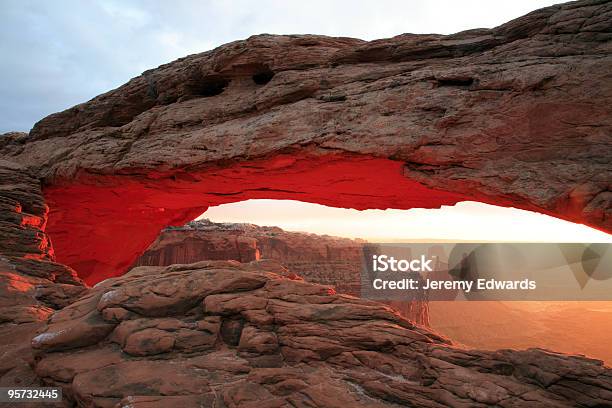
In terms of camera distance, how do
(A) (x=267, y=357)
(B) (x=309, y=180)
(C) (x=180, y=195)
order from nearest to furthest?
(A) (x=267, y=357)
(B) (x=309, y=180)
(C) (x=180, y=195)

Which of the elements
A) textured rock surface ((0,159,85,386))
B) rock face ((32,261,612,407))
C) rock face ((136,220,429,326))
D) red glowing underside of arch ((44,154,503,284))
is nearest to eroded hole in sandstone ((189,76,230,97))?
red glowing underside of arch ((44,154,503,284))

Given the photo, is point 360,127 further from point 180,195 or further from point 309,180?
point 180,195

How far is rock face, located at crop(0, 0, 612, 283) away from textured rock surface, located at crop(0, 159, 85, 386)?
4.41 feet

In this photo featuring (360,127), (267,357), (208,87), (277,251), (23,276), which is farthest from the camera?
(277,251)

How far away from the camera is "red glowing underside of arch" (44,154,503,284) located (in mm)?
12266

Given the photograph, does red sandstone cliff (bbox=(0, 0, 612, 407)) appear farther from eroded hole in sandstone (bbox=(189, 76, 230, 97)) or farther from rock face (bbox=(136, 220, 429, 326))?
rock face (bbox=(136, 220, 429, 326))

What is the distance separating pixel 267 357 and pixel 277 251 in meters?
35.8

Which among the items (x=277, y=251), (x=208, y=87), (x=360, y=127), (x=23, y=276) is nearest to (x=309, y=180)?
(x=360, y=127)

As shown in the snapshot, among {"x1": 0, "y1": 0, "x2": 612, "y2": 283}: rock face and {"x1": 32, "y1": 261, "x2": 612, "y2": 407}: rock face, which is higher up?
{"x1": 0, "y1": 0, "x2": 612, "y2": 283}: rock face

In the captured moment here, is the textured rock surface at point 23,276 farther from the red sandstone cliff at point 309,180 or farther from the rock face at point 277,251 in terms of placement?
the rock face at point 277,251

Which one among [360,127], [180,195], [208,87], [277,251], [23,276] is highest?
[208,87]

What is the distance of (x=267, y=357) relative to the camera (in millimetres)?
7168

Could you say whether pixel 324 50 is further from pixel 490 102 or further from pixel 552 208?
pixel 552 208

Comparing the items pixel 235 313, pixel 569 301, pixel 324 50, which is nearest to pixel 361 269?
pixel 569 301
